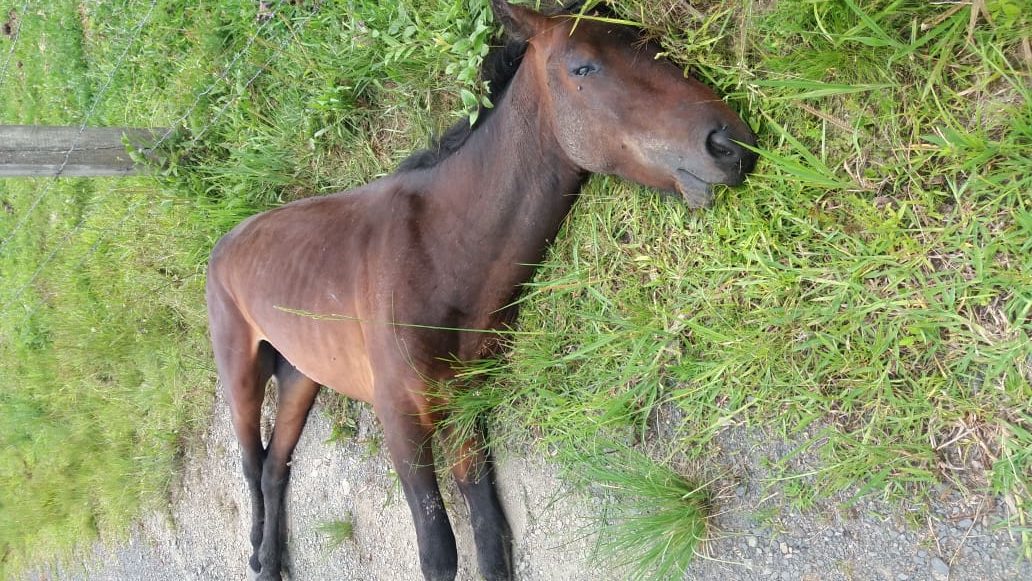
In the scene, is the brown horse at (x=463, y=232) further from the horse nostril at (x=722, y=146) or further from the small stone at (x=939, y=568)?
the small stone at (x=939, y=568)

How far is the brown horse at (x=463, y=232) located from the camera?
7.61 feet

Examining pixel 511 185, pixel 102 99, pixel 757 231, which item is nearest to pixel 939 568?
pixel 757 231

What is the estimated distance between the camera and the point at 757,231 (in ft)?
8.07

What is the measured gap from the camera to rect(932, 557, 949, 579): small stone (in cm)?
216

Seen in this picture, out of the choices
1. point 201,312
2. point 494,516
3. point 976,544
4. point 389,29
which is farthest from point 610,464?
point 201,312

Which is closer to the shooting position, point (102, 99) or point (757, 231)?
point (757, 231)

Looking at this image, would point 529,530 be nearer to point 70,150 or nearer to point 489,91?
point 489,91

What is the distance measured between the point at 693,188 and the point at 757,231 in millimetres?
335

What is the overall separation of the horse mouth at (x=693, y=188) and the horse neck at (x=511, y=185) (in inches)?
19.4

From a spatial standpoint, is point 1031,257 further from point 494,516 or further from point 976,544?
point 494,516

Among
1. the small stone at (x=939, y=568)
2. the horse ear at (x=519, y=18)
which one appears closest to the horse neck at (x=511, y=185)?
the horse ear at (x=519, y=18)

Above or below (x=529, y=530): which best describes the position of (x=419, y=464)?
above

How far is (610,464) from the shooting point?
2969 mm

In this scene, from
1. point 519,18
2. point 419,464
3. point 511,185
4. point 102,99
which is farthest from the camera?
point 102,99
